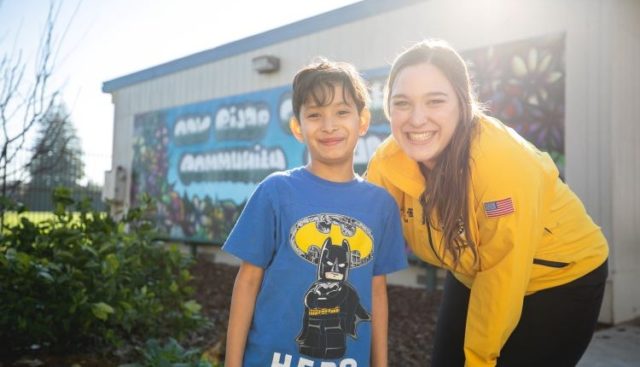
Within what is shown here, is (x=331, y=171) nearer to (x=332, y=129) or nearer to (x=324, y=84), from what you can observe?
(x=332, y=129)

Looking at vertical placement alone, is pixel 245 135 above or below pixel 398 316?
above

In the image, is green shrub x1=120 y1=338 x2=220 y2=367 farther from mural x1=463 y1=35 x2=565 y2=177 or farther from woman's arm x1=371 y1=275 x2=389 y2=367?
mural x1=463 y1=35 x2=565 y2=177

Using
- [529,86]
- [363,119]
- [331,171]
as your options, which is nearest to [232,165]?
[529,86]

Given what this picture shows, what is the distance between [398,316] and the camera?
5555 mm

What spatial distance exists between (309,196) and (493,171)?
65cm

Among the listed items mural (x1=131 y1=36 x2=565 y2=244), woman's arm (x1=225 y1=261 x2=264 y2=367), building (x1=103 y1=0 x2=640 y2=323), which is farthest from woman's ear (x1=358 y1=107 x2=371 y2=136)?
building (x1=103 y1=0 x2=640 y2=323)

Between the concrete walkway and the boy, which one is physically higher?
the boy

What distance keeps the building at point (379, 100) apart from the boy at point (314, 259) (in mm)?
4133

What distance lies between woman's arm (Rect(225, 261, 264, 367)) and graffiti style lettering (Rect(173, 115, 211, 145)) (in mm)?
8533

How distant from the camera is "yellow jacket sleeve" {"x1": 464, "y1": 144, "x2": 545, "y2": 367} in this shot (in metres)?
1.85

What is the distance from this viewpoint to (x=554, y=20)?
559cm

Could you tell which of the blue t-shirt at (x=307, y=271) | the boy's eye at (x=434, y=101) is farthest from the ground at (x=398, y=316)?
the boy's eye at (x=434, y=101)

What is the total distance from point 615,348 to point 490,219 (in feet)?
10.4

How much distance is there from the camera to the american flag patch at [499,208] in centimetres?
185
